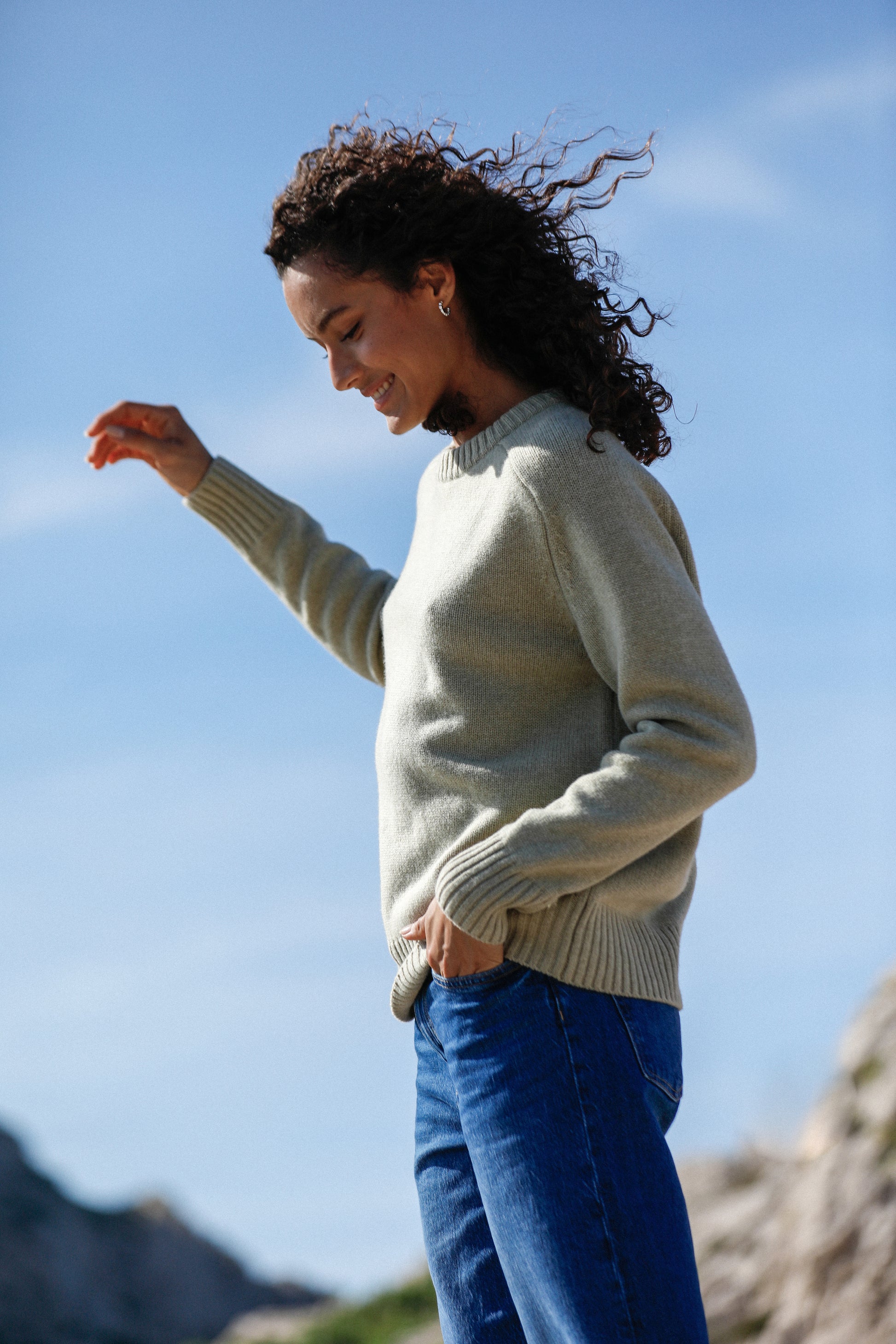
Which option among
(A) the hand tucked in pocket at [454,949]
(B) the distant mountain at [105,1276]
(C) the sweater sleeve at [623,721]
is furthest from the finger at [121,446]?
(B) the distant mountain at [105,1276]

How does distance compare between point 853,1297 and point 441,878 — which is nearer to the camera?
point 441,878

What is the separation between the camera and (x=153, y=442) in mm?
2584

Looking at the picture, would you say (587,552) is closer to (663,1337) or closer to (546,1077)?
(546,1077)

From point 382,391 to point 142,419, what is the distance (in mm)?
750

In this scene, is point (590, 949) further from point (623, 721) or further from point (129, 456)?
point (129, 456)

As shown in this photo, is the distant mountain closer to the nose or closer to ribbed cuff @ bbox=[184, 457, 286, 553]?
ribbed cuff @ bbox=[184, 457, 286, 553]

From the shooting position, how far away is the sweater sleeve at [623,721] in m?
1.71

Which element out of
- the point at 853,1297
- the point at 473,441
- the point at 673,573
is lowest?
the point at 853,1297

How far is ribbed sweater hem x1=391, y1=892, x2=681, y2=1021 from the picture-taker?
1.74 metres

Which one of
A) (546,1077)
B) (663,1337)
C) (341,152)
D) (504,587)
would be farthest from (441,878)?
(341,152)

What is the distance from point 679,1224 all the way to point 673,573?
0.79 meters

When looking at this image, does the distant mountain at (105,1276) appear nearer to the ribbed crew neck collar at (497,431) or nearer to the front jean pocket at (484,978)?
the front jean pocket at (484,978)

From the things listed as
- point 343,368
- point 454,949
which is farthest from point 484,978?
point 343,368

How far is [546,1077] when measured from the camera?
169 centimetres
